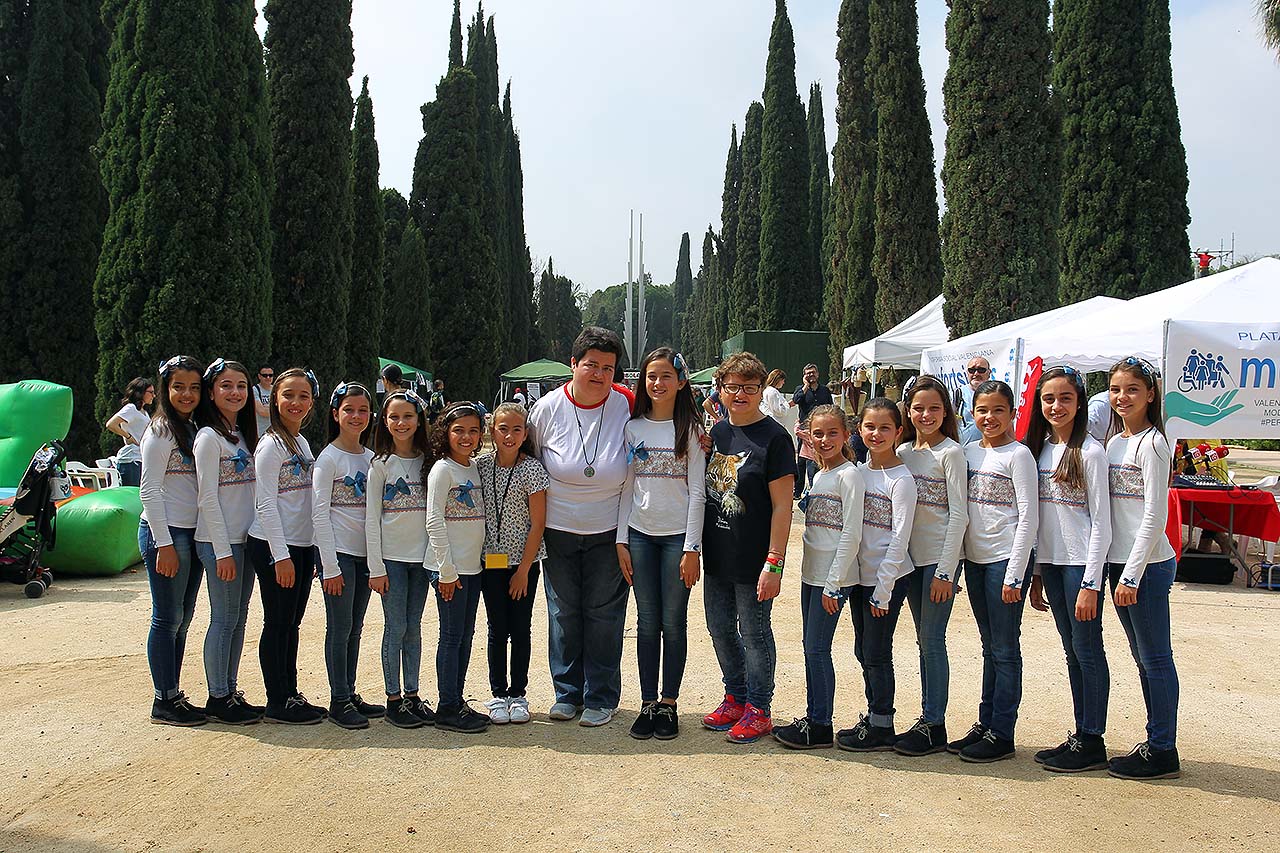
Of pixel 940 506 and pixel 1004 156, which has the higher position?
pixel 1004 156

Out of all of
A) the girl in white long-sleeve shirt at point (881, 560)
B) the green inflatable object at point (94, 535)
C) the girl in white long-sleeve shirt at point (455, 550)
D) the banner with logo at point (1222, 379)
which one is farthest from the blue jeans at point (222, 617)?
the banner with logo at point (1222, 379)

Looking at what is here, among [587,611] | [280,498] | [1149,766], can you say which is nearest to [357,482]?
[280,498]

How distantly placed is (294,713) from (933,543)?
2.96 metres

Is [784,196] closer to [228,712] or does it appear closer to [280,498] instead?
[280,498]

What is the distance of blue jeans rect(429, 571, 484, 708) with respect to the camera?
4305 millimetres

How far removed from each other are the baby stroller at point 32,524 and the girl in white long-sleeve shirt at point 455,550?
4676 mm

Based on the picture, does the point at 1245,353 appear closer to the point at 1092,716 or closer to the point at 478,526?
the point at 1092,716

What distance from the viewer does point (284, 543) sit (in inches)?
167

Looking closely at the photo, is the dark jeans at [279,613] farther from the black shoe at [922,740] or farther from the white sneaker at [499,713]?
the black shoe at [922,740]

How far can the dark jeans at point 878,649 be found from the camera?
13.3 feet

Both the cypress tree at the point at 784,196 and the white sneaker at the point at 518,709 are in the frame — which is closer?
the white sneaker at the point at 518,709

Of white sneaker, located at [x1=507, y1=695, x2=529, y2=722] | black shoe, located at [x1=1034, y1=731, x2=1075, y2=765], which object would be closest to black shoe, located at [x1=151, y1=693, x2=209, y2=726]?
white sneaker, located at [x1=507, y1=695, x2=529, y2=722]

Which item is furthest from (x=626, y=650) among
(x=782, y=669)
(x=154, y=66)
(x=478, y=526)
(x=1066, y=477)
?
(x=154, y=66)

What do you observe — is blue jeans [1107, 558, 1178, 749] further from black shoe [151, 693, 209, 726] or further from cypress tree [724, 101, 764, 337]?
cypress tree [724, 101, 764, 337]
